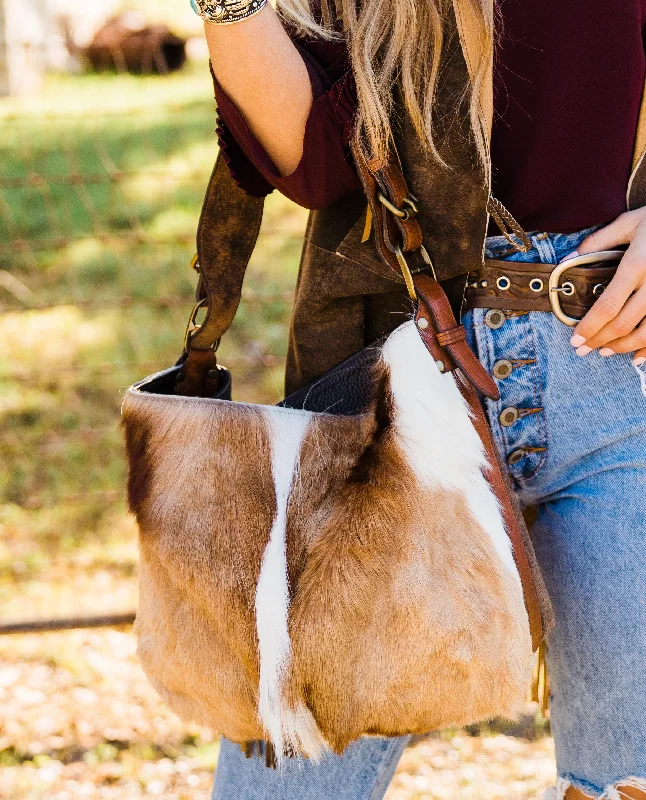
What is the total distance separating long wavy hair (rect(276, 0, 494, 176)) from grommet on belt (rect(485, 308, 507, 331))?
0.17 meters

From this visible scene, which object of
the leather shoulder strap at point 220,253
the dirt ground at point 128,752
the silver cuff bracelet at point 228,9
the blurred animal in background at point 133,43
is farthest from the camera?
the blurred animal in background at point 133,43

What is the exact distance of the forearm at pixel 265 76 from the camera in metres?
0.83

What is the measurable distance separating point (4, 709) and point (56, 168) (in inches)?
134

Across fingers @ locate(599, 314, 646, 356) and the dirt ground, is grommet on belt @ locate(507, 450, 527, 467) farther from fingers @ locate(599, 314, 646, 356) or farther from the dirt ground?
the dirt ground

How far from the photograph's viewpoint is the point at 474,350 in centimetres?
96

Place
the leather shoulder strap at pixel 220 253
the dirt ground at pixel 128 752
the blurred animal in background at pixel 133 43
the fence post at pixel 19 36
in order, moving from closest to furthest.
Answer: the leather shoulder strap at pixel 220 253 < the dirt ground at pixel 128 752 < the fence post at pixel 19 36 < the blurred animal in background at pixel 133 43

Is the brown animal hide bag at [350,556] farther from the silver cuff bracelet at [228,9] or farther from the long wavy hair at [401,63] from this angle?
the silver cuff bracelet at [228,9]

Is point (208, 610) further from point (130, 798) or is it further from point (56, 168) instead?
point (56, 168)

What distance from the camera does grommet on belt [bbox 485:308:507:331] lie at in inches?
37.2

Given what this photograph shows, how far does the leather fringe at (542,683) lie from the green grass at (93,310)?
145 centimetres

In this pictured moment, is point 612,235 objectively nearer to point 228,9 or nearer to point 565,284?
point 565,284

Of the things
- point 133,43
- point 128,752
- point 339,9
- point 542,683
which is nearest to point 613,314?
point 339,9

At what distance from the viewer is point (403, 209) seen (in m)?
0.88

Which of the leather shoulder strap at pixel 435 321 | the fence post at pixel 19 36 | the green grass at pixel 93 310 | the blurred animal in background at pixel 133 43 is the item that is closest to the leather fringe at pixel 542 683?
the leather shoulder strap at pixel 435 321
